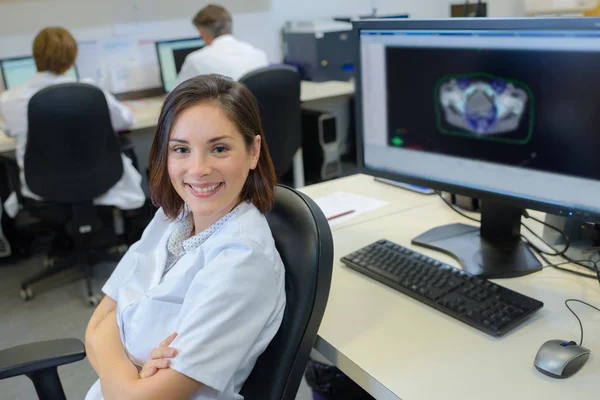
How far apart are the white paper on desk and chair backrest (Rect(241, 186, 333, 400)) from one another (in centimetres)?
53

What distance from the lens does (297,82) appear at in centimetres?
268

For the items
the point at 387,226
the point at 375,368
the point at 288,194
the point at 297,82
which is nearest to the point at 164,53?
the point at 297,82

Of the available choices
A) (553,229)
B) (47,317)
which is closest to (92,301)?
(47,317)

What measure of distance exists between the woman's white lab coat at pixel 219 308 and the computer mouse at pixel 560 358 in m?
0.39

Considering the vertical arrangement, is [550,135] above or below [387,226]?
above

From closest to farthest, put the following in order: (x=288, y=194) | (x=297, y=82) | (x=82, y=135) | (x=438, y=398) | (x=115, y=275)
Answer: (x=438, y=398)
(x=288, y=194)
(x=115, y=275)
(x=82, y=135)
(x=297, y=82)

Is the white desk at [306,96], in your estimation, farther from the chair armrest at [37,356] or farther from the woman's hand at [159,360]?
the woman's hand at [159,360]

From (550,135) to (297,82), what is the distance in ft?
5.71

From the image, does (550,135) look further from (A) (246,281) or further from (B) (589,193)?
(A) (246,281)

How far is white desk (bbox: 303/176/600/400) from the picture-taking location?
0.82 metres

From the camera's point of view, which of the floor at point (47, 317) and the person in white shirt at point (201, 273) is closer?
the person in white shirt at point (201, 273)

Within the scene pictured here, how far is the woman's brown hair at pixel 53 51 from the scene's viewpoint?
102 inches

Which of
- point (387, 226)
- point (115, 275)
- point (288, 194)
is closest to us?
point (288, 194)

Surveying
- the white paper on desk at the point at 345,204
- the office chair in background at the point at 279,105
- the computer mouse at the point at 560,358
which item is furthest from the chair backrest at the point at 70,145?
the computer mouse at the point at 560,358
